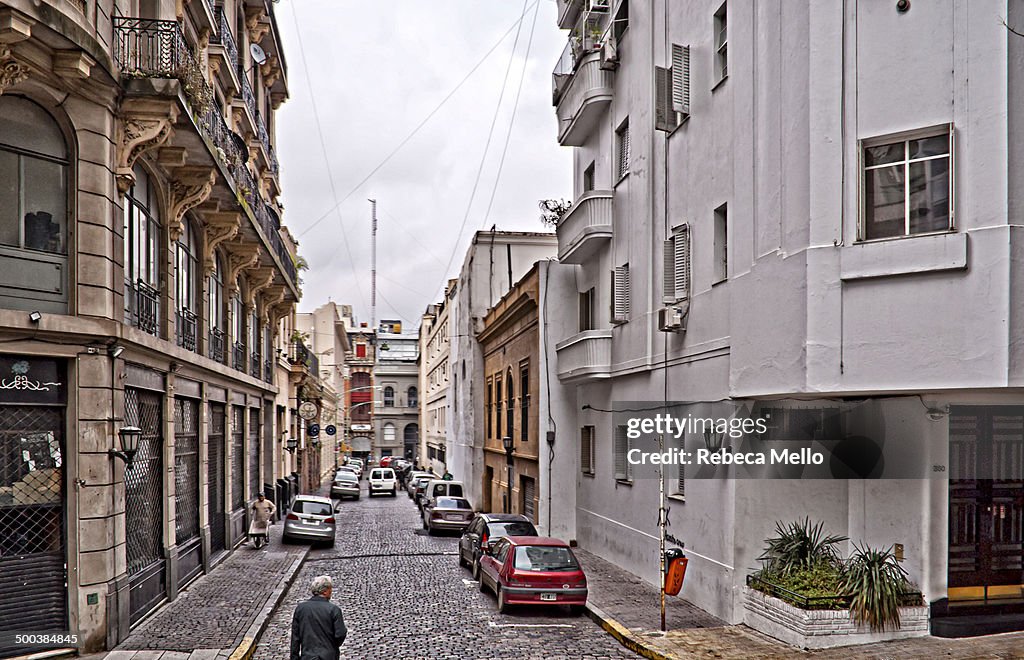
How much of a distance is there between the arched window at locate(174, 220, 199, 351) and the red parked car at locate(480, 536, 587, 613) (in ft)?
26.3

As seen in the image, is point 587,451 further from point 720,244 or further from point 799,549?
point 799,549

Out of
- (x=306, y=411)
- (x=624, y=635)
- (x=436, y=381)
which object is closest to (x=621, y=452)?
(x=624, y=635)

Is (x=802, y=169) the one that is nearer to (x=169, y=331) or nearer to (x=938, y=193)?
(x=938, y=193)

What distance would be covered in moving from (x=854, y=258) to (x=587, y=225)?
1088cm

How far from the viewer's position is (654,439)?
19453mm

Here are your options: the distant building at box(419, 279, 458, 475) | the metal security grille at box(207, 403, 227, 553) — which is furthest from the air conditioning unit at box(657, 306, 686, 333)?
the distant building at box(419, 279, 458, 475)

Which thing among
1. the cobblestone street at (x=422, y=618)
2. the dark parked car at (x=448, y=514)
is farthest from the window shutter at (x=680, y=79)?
the dark parked car at (x=448, y=514)

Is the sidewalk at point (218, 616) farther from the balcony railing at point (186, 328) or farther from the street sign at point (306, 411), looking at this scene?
the street sign at point (306, 411)

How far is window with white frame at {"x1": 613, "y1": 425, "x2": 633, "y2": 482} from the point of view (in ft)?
69.6

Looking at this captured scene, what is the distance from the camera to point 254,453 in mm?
29125

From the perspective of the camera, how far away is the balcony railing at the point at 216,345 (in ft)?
70.7

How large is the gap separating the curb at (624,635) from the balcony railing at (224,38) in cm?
1599

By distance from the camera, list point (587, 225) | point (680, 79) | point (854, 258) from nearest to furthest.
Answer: point (854, 258)
point (680, 79)
point (587, 225)

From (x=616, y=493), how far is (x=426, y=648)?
909cm
